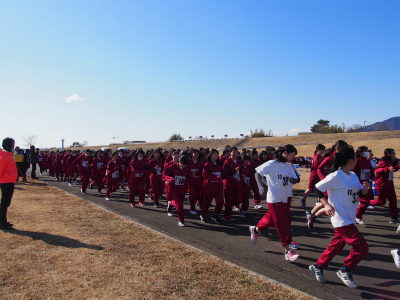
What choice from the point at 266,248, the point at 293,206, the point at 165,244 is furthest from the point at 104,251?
the point at 293,206

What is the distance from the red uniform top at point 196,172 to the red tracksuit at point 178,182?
52cm

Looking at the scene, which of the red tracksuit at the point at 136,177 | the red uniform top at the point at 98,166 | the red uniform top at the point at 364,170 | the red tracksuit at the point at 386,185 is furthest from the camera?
the red uniform top at the point at 98,166

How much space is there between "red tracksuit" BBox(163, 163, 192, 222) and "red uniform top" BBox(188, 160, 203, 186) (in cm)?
52

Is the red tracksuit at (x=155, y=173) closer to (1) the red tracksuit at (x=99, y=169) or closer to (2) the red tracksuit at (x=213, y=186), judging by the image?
(2) the red tracksuit at (x=213, y=186)

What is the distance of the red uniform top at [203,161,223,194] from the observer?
7.64 meters

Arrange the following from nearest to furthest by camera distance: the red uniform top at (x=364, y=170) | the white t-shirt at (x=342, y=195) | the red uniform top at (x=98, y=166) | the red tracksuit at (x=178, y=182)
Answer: the white t-shirt at (x=342, y=195) → the red tracksuit at (x=178, y=182) → the red uniform top at (x=364, y=170) → the red uniform top at (x=98, y=166)

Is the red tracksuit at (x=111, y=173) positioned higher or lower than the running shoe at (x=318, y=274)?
higher

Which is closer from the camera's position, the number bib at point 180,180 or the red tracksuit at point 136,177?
the number bib at point 180,180

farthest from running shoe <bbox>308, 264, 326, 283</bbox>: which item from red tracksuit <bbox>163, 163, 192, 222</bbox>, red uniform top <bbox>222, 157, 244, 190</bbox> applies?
red uniform top <bbox>222, 157, 244, 190</bbox>

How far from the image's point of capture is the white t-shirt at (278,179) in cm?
497

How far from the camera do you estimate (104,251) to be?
5.36 metres

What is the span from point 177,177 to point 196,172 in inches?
39.0

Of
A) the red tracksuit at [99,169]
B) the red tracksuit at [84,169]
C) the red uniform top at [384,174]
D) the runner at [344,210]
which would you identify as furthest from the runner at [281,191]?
the red tracksuit at [84,169]

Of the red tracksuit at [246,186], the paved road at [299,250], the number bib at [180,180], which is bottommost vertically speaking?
the paved road at [299,250]
